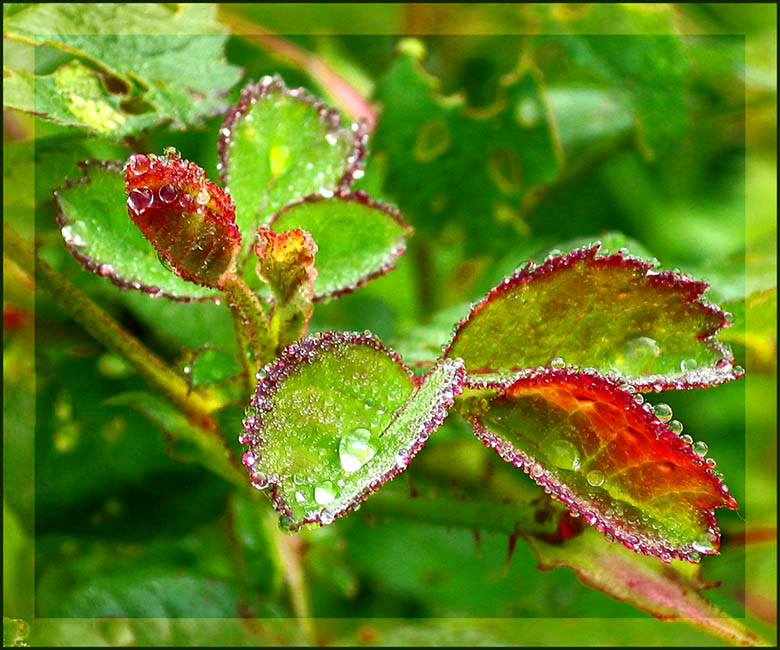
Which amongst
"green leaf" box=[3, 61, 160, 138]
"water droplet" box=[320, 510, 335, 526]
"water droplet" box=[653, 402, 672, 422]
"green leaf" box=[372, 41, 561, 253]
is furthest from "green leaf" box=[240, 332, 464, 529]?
"green leaf" box=[372, 41, 561, 253]

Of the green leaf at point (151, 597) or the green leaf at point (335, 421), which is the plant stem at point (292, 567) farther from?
the green leaf at point (335, 421)

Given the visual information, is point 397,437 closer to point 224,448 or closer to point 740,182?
point 224,448

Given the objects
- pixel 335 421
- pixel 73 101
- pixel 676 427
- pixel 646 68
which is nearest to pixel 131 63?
pixel 73 101

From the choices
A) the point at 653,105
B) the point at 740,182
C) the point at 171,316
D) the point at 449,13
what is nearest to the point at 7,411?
the point at 171,316

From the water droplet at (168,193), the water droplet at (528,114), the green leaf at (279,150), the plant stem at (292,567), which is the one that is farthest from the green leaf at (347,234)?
the water droplet at (528,114)

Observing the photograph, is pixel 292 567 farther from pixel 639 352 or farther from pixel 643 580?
pixel 639 352

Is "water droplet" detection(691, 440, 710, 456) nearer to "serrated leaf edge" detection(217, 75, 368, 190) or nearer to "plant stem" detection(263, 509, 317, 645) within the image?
"serrated leaf edge" detection(217, 75, 368, 190)
